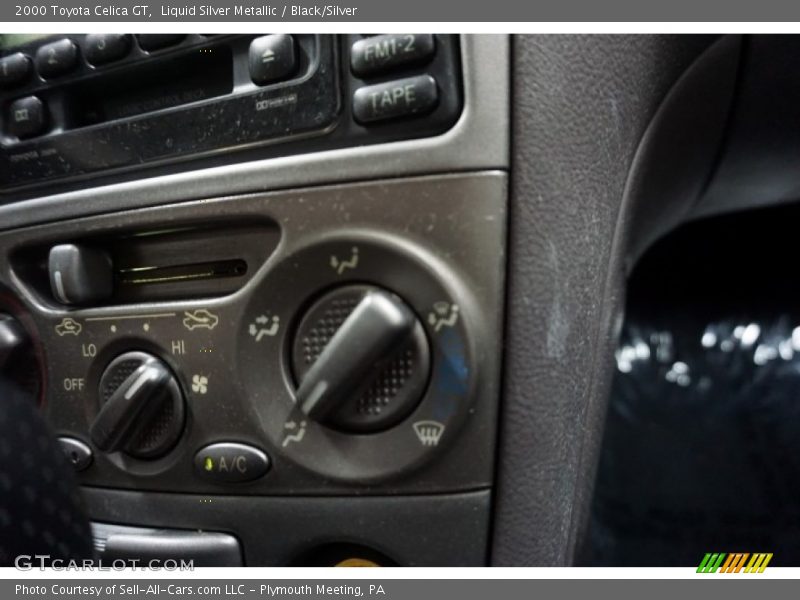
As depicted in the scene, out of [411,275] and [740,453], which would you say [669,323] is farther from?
[411,275]

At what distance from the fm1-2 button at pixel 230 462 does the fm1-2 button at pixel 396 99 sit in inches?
8.8

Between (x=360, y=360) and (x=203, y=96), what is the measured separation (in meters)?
0.23

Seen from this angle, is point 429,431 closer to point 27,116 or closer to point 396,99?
point 396,99

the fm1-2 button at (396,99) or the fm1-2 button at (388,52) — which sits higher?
the fm1-2 button at (388,52)

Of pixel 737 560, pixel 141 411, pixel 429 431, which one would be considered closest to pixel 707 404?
pixel 737 560

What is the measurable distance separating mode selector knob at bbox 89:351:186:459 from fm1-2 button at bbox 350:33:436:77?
24 centimetres

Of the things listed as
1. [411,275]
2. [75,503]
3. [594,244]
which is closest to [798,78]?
[594,244]

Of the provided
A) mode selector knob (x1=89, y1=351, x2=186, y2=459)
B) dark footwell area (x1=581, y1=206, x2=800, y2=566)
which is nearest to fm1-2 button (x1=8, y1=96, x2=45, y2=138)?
mode selector knob (x1=89, y1=351, x2=186, y2=459)

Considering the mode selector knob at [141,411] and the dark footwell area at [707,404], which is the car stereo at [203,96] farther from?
the dark footwell area at [707,404]

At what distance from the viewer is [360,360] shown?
13.7 inches

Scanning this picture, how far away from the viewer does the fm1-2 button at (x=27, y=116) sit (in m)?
0.47

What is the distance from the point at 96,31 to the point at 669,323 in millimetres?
695

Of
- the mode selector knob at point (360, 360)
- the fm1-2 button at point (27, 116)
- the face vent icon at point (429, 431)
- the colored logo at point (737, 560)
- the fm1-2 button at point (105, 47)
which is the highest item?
the fm1-2 button at point (105, 47)

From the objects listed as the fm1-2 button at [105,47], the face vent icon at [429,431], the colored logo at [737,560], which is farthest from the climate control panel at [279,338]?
the colored logo at [737,560]
